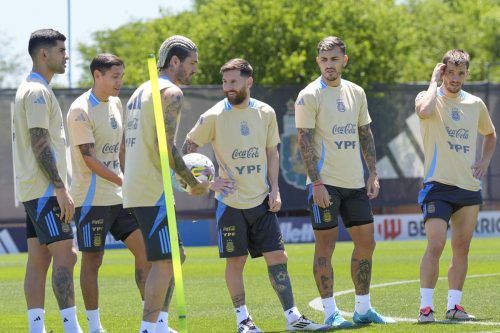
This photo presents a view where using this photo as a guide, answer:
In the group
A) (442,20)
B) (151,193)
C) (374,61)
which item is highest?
(442,20)

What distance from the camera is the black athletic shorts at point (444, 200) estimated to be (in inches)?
407

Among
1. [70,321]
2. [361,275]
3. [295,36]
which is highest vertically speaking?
[295,36]

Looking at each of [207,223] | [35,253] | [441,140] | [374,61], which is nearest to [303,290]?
[441,140]

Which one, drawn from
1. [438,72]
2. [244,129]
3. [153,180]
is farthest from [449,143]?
[153,180]

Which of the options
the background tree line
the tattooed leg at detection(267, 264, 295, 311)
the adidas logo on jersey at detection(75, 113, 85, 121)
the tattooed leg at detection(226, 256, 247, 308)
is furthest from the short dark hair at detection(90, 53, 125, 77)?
the background tree line

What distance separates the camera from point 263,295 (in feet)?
44.8

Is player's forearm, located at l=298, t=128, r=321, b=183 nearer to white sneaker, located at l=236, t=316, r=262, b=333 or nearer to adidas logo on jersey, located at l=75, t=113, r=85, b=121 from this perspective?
white sneaker, located at l=236, t=316, r=262, b=333

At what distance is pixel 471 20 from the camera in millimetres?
57625

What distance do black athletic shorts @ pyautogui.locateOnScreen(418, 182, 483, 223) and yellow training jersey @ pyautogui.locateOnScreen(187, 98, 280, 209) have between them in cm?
146

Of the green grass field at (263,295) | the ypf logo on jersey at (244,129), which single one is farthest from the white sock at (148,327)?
the ypf logo on jersey at (244,129)

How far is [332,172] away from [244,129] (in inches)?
35.2

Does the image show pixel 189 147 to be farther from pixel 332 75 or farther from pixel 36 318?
pixel 36 318

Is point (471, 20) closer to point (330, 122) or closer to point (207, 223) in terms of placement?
point (207, 223)

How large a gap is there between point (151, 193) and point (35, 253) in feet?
4.83
